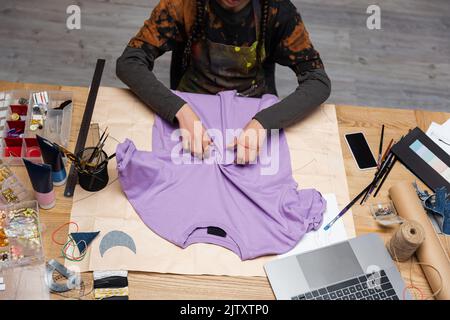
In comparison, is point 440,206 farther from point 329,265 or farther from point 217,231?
point 217,231

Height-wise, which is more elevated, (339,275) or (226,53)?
(226,53)

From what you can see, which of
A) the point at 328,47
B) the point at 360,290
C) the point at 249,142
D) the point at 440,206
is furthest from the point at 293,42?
the point at 328,47

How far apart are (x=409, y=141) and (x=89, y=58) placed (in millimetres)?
1607

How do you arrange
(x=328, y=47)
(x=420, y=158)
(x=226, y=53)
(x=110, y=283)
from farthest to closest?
(x=328, y=47) → (x=226, y=53) → (x=420, y=158) → (x=110, y=283)

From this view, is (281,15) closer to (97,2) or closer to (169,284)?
(169,284)

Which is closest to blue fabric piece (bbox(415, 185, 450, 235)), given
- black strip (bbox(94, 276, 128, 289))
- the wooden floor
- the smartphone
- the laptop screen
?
the smartphone

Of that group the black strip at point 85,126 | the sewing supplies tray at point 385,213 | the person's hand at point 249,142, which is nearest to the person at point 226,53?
the person's hand at point 249,142

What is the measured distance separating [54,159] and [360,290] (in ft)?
2.57

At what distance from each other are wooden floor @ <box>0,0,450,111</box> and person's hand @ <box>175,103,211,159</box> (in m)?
1.11

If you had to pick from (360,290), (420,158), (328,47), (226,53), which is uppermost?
(226,53)

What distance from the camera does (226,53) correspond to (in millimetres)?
1600

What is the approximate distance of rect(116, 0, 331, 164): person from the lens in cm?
146

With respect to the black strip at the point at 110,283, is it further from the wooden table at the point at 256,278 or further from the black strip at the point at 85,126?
the black strip at the point at 85,126

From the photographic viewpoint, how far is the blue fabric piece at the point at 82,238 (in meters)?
1.24
